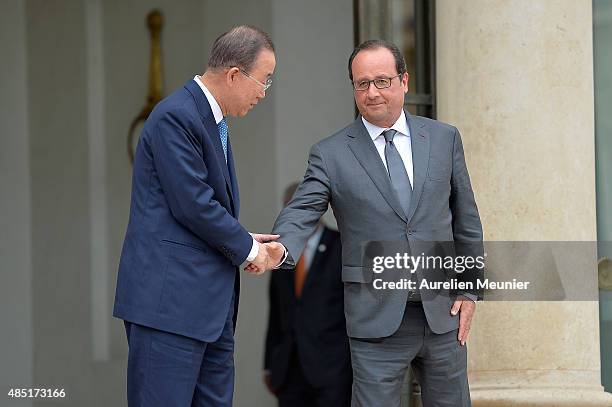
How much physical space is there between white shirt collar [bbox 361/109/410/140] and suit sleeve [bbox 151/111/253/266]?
0.67 m

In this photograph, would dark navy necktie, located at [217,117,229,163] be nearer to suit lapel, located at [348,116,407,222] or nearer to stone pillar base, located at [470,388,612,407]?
suit lapel, located at [348,116,407,222]

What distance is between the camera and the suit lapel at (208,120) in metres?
3.89

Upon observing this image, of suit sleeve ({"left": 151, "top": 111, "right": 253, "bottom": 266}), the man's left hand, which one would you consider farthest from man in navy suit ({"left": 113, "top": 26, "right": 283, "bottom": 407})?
the man's left hand

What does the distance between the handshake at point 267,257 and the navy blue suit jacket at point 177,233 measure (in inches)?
3.8

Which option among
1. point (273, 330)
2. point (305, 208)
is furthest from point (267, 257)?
point (273, 330)

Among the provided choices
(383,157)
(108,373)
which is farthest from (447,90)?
(108,373)

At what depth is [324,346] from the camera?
20.6 ft

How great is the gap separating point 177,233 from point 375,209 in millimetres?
696

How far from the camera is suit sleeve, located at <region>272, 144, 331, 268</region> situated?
4.13 metres

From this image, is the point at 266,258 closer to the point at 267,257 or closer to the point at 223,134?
the point at 267,257

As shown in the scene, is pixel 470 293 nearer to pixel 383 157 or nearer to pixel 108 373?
pixel 383 157

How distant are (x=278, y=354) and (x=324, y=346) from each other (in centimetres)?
33

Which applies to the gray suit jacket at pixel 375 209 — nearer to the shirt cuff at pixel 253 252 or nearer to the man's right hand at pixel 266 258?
the man's right hand at pixel 266 258

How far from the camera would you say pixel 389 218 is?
4.09 meters
